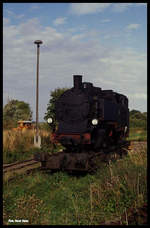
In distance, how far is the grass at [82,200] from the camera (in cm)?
517

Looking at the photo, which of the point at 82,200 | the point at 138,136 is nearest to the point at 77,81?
the point at 82,200

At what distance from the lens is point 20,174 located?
887 centimetres

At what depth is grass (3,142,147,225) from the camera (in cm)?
517

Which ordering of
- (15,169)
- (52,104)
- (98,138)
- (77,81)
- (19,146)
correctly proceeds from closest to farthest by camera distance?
(15,169), (98,138), (77,81), (19,146), (52,104)

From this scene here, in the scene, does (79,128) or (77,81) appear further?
(77,81)

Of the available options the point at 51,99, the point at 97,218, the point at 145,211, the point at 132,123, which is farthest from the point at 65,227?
the point at 132,123

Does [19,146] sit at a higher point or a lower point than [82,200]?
higher

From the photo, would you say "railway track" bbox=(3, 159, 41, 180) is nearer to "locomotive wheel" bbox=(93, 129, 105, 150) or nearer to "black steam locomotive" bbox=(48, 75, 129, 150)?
"black steam locomotive" bbox=(48, 75, 129, 150)

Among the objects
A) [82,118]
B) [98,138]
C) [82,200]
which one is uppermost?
[82,118]

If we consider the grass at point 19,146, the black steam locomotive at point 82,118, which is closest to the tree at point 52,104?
the grass at point 19,146

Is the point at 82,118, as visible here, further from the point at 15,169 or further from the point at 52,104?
the point at 52,104

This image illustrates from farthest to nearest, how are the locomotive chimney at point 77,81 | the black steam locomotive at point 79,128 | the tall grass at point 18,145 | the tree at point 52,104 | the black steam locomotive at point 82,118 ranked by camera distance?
1. the tree at point 52,104
2. the tall grass at point 18,145
3. the locomotive chimney at point 77,81
4. the black steam locomotive at point 82,118
5. the black steam locomotive at point 79,128

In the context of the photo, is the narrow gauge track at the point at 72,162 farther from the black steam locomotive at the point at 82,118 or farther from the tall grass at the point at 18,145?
the tall grass at the point at 18,145

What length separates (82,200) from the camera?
20.1 ft
